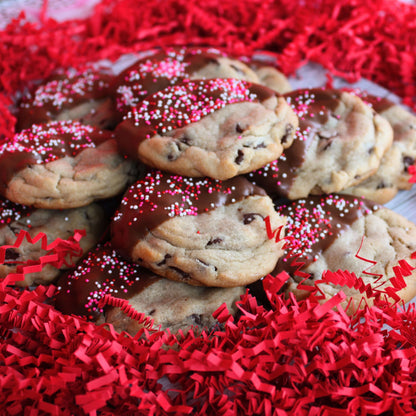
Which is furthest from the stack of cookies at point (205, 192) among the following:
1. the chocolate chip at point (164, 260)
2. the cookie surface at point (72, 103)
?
the cookie surface at point (72, 103)

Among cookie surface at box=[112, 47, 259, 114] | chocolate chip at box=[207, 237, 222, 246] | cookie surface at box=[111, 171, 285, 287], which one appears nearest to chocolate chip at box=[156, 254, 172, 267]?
cookie surface at box=[111, 171, 285, 287]

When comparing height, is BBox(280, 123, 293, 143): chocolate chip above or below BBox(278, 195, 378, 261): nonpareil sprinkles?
above

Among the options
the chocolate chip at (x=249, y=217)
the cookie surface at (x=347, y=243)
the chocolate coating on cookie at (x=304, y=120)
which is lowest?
the cookie surface at (x=347, y=243)

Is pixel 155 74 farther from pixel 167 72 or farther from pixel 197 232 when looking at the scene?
pixel 197 232

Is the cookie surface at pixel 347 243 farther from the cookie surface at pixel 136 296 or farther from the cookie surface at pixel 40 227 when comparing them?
the cookie surface at pixel 40 227

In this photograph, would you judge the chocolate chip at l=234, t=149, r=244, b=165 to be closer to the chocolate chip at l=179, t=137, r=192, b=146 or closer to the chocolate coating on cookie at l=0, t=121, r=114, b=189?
the chocolate chip at l=179, t=137, r=192, b=146

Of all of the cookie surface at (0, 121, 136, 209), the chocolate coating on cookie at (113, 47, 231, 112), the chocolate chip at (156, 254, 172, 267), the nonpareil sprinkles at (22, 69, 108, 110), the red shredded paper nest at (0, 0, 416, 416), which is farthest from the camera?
the nonpareil sprinkles at (22, 69, 108, 110)

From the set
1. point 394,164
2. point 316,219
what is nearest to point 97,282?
point 316,219
